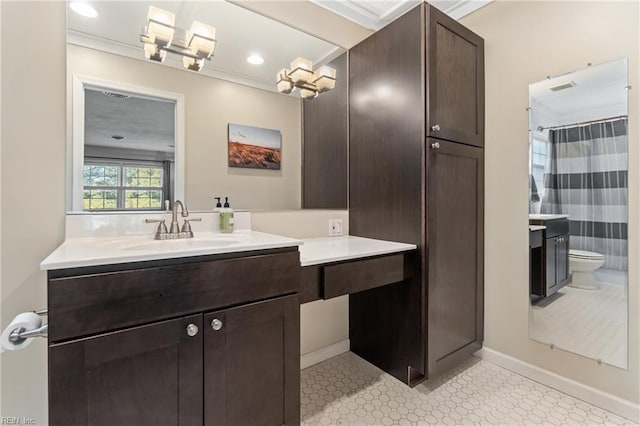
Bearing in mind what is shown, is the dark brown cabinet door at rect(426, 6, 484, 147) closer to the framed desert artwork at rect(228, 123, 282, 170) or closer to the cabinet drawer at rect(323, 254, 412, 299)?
the cabinet drawer at rect(323, 254, 412, 299)

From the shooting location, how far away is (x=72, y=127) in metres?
1.25

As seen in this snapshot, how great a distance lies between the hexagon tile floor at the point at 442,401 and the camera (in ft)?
4.75

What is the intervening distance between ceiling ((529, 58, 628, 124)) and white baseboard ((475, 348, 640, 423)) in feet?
4.70

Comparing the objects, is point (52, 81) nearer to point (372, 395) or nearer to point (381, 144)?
point (381, 144)

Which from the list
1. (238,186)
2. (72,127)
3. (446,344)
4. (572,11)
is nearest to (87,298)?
(72,127)

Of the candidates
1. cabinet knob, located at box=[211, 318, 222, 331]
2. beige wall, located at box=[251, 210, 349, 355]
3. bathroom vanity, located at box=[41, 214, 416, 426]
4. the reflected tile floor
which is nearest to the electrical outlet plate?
beige wall, located at box=[251, 210, 349, 355]

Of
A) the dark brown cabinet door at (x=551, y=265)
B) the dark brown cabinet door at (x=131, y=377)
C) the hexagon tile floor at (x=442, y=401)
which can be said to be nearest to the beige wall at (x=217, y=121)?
the dark brown cabinet door at (x=131, y=377)

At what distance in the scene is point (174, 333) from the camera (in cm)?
91

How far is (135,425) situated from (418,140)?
1.64 m

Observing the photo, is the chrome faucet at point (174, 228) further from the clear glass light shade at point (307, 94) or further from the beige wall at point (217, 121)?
the clear glass light shade at point (307, 94)

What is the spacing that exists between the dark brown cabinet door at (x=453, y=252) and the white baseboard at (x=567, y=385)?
15 cm

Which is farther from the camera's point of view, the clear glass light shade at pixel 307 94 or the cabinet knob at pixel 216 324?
the clear glass light shade at pixel 307 94

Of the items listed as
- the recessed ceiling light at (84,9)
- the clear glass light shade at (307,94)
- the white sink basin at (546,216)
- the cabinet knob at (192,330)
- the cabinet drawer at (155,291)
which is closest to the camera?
the cabinet drawer at (155,291)

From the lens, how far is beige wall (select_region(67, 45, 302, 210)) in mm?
1369
